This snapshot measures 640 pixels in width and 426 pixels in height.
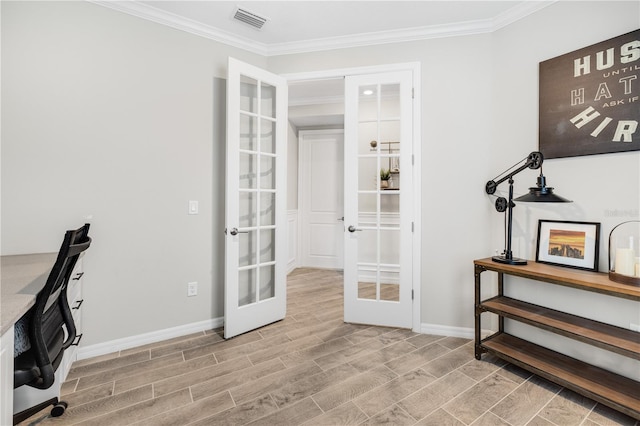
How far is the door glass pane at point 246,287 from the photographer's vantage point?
109 inches

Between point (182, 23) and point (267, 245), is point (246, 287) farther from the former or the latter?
point (182, 23)

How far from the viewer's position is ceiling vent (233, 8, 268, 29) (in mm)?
2449

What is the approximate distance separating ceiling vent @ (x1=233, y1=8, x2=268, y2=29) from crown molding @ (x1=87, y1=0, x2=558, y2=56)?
0.29m

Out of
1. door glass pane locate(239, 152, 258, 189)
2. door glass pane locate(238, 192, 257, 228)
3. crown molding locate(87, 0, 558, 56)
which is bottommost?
door glass pane locate(238, 192, 257, 228)

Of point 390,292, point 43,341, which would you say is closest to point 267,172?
point 390,292

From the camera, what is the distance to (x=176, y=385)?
1.92 metres

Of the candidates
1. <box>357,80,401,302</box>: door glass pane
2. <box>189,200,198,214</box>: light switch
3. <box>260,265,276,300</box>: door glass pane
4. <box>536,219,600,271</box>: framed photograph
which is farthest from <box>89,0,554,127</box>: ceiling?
<box>260,265,276,300</box>: door glass pane

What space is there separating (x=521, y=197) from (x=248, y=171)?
86.7 inches

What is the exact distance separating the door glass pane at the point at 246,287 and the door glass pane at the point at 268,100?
1.53 m

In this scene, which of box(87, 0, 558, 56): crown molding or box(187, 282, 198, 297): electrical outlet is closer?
box(87, 0, 558, 56): crown molding

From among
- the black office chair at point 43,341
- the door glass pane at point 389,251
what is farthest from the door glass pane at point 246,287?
the black office chair at point 43,341

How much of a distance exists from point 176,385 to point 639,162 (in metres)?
3.16

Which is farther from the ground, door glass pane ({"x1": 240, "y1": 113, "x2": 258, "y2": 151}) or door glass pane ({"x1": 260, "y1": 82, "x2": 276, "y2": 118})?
door glass pane ({"x1": 260, "y1": 82, "x2": 276, "y2": 118})

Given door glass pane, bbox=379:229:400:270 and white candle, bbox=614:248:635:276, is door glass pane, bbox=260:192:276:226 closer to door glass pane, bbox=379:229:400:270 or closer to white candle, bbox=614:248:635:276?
door glass pane, bbox=379:229:400:270
